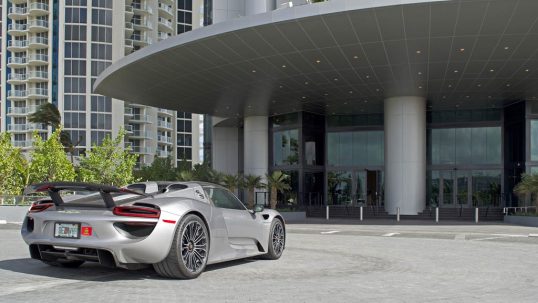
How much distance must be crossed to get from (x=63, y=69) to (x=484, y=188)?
62107mm

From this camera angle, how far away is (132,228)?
23.5 feet

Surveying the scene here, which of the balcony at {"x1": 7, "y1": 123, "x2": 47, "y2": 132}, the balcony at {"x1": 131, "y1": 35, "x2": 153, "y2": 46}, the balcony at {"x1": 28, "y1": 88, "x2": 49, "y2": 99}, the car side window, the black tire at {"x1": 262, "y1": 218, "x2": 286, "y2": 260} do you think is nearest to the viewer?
the car side window

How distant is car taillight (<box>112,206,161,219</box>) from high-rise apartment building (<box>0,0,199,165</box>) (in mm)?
75619

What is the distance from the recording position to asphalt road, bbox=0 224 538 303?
6.31m

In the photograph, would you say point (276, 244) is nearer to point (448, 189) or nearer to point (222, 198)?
point (222, 198)

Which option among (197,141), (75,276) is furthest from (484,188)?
(197,141)

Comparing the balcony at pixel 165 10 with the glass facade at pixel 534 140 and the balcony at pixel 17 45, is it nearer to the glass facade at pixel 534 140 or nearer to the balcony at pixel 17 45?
the balcony at pixel 17 45

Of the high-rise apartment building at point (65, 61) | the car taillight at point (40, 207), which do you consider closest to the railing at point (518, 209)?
the car taillight at point (40, 207)

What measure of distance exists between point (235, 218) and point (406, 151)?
25.7 metres

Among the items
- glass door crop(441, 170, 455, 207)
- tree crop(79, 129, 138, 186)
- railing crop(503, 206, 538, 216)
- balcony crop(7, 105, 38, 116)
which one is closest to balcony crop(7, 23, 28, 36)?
balcony crop(7, 105, 38, 116)

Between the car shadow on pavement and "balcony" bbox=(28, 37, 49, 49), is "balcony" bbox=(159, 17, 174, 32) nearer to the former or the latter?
"balcony" bbox=(28, 37, 49, 49)

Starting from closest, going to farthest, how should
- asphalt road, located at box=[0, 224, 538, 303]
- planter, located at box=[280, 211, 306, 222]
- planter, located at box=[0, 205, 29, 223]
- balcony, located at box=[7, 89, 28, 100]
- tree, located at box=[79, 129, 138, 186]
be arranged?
asphalt road, located at box=[0, 224, 538, 303] → planter, located at box=[0, 205, 29, 223] → tree, located at box=[79, 129, 138, 186] → planter, located at box=[280, 211, 306, 222] → balcony, located at box=[7, 89, 28, 100]

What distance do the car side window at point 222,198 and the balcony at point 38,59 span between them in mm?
81493

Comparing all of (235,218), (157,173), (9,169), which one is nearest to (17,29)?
(157,173)
